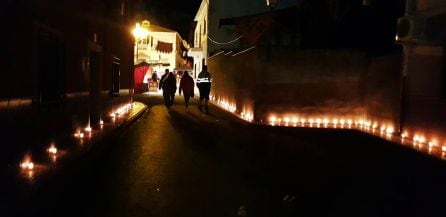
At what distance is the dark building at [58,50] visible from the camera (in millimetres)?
8258

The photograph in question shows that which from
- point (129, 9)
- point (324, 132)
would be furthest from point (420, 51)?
point (129, 9)

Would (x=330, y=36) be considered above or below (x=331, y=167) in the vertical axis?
above

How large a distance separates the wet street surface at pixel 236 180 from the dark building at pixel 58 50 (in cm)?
158

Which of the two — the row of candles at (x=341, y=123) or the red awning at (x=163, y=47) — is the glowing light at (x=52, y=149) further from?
the red awning at (x=163, y=47)

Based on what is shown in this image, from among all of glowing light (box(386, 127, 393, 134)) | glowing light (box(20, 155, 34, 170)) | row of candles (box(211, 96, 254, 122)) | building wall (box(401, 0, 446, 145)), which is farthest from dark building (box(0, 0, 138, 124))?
glowing light (box(386, 127, 393, 134))

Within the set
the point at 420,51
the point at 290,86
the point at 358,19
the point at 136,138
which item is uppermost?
the point at 358,19

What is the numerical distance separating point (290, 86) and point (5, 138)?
11.0m

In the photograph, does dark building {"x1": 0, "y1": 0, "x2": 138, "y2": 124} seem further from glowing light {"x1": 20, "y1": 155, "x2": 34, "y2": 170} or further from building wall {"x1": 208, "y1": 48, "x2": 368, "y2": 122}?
building wall {"x1": 208, "y1": 48, "x2": 368, "y2": 122}

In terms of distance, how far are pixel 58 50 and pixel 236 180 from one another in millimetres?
5569

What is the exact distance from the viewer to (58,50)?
1123 cm

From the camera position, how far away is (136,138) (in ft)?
42.7

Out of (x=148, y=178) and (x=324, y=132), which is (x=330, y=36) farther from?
(x=148, y=178)

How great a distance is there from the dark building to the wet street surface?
1.58 meters

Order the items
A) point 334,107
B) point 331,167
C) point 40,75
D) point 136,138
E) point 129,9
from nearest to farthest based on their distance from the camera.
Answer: point 331,167, point 40,75, point 136,138, point 334,107, point 129,9
